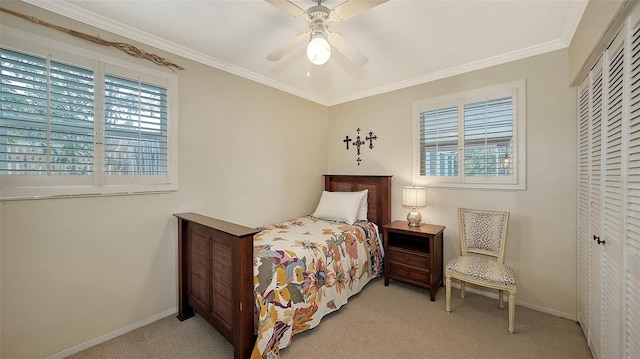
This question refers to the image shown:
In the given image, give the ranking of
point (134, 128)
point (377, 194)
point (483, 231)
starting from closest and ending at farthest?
point (134, 128) < point (483, 231) < point (377, 194)

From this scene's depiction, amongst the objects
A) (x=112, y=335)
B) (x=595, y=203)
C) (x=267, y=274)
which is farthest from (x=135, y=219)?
(x=595, y=203)

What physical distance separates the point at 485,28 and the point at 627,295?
203 centimetres

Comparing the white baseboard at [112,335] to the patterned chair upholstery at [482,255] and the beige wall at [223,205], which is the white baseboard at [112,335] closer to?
the beige wall at [223,205]

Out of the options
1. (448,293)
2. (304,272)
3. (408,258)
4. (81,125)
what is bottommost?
(448,293)

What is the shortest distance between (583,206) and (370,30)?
230 centimetres

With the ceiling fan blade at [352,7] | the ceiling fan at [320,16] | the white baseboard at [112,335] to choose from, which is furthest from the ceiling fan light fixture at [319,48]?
the white baseboard at [112,335]

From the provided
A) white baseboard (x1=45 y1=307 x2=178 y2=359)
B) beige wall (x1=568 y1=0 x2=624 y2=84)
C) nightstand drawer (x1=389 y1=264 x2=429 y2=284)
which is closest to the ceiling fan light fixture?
beige wall (x1=568 y1=0 x2=624 y2=84)

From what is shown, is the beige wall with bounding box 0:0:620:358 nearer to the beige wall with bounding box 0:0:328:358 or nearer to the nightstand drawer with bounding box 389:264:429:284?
the beige wall with bounding box 0:0:328:358

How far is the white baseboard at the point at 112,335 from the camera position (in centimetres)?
183

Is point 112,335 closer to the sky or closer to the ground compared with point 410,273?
Result: closer to the ground

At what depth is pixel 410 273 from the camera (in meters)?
2.79

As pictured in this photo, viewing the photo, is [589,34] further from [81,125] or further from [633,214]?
[81,125]

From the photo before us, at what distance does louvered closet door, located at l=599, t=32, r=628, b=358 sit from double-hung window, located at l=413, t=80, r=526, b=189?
3.14 ft

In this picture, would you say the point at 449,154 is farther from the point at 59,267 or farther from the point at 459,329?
the point at 59,267
